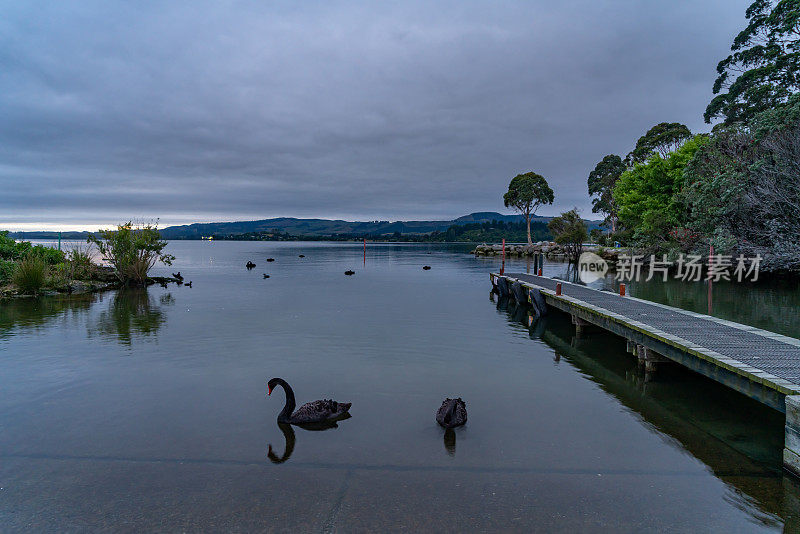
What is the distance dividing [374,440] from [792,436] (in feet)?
22.2

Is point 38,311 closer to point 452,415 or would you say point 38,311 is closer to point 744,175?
point 452,415

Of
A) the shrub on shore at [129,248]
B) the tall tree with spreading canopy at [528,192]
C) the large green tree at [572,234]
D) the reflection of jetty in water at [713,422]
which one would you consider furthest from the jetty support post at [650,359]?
the tall tree with spreading canopy at [528,192]

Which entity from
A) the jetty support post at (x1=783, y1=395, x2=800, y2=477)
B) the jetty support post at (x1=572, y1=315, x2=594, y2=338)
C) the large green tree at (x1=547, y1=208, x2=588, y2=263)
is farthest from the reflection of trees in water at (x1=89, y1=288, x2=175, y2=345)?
the large green tree at (x1=547, y1=208, x2=588, y2=263)

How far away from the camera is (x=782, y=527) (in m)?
6.28

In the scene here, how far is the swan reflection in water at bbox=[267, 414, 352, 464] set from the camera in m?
8.35

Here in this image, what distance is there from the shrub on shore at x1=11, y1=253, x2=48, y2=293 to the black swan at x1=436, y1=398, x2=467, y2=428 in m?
29.1

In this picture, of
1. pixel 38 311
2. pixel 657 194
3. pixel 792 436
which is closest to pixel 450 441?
pixel 792 436

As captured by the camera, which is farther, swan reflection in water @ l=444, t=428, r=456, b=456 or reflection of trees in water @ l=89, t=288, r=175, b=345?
reflection of trees in water @ l=89, t=288, r=175, b=345

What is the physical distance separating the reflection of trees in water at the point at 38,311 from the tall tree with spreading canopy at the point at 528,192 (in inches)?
3425

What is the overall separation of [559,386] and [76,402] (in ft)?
39.1

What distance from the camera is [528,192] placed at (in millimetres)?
101875

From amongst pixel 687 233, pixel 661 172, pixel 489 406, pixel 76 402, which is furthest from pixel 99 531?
pixel 661 172

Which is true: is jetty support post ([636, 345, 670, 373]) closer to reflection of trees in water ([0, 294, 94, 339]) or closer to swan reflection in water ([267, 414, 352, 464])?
swan reflection in water ([267, 414, 352, 464])

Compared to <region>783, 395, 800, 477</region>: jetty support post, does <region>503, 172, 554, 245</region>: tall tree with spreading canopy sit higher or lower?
higher
